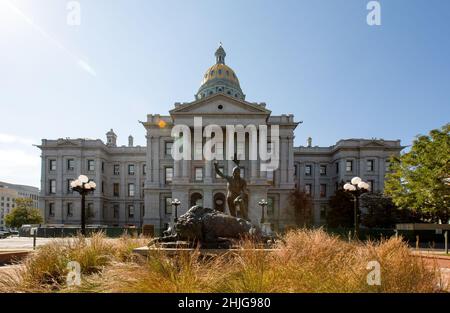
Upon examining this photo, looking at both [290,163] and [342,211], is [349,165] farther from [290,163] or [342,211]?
[342,211]

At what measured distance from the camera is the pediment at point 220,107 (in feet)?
171

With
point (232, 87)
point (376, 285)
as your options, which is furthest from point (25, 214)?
point (376, 285)

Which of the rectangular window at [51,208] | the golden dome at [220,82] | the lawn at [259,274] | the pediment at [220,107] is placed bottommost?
the rectangular window at [51,208]

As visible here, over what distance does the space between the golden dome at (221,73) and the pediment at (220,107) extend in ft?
96.7

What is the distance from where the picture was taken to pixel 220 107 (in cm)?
5269

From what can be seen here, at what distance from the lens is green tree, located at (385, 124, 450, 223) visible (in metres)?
21.2

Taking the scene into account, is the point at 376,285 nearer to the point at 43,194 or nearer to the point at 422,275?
the point at 422,275

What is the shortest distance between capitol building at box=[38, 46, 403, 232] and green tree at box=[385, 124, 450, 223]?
26241 mm

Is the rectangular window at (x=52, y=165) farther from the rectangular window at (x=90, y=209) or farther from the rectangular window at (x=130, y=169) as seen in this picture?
the rectangular window at (x=130, y=169)

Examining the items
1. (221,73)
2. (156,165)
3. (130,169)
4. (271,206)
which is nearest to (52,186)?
(130,169)

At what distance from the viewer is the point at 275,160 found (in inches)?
2184

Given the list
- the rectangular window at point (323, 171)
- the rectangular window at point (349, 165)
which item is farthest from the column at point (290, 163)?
the rectangular window at point (349, 165)

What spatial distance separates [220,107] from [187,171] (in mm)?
11855

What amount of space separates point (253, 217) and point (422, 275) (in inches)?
1708
